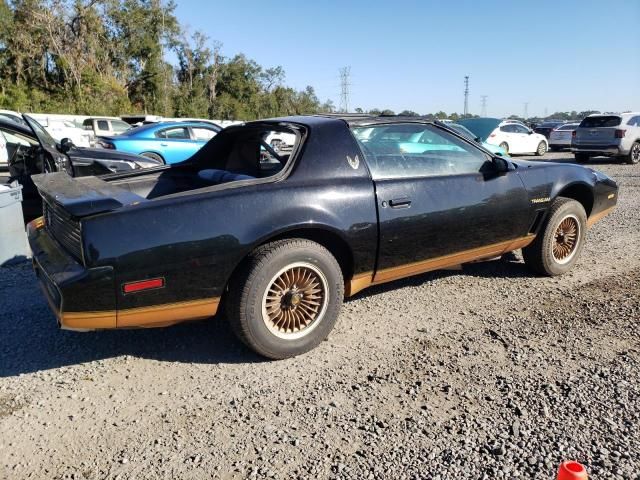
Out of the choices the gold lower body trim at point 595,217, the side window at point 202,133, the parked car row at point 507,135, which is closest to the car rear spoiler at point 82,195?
the gold lower body trim at point 595,217

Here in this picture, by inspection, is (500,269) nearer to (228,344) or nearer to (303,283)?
(303,283)

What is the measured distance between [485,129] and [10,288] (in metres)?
16.0

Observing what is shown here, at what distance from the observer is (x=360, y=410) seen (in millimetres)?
2605

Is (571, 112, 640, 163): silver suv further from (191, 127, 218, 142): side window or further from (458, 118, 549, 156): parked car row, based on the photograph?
(191, 127, 218, 142): side window

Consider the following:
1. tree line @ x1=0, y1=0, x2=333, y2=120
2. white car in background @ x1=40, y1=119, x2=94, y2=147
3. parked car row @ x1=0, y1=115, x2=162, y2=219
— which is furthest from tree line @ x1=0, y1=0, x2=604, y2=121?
parked car row @ x1=0, y1=115, x2=162, y2=219

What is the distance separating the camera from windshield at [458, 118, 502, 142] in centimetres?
1720

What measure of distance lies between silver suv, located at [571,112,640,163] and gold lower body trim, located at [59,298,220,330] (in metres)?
15.9

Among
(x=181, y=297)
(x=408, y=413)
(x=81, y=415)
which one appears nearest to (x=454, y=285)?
(x=408, y=413)

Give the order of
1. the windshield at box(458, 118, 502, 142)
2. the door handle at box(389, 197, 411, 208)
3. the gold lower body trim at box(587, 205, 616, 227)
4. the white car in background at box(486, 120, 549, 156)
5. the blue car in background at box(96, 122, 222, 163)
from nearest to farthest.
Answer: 1. the door handle at box(389, 197, 411, 208)
2. the gold lower body trim at box(587, 205, 616, 227)
3. the blue car in background at box(96, 122, 222, 163)
4. the windshield at box(458, 118, 502, 142)
5. the white car in background at box(486, 120, 549, 156)

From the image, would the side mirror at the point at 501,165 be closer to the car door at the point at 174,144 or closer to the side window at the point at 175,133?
the car door at the point at 174,144

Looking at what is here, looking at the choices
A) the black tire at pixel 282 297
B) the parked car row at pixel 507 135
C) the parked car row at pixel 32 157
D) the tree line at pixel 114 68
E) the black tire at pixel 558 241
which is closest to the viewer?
the black tire at pixel 282 297

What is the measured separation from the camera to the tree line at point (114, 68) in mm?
36031

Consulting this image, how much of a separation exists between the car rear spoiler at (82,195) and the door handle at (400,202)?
5.23 feet

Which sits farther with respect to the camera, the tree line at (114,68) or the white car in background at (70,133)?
the tree line at (114,68)
